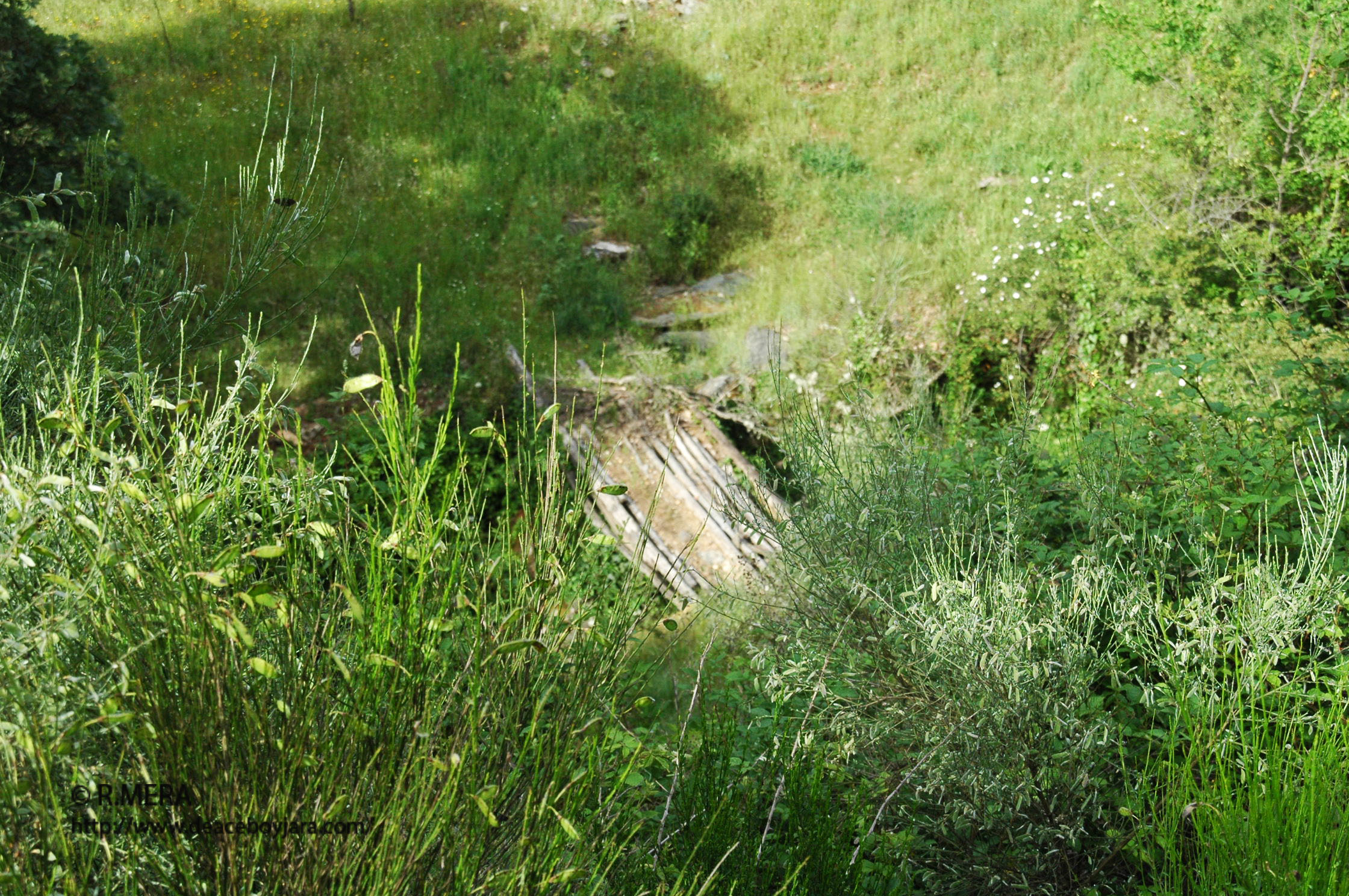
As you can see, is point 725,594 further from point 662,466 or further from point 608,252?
point 608,252

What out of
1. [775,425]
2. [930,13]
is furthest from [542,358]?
[930,13]

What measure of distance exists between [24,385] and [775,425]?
5.49m

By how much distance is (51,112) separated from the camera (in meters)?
5.95

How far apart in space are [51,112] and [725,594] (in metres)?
5.74

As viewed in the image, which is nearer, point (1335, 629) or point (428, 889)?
point (428, 889)

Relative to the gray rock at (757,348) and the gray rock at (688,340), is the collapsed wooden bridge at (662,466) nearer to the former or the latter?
the gray rock at (757,348)

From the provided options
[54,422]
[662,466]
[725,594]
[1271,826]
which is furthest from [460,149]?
[1271,826]

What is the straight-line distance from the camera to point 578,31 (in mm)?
13672

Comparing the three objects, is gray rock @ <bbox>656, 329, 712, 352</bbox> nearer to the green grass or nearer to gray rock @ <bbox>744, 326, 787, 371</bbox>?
gray rock @ <bbox>744, 326, 787, 371</bbox>

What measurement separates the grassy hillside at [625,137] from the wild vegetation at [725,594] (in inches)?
4.1

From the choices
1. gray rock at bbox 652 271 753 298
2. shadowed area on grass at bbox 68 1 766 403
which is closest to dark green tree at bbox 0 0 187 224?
shadowed area on grass at bbox 68 1 766 403

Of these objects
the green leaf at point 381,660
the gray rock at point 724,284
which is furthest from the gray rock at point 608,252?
the green leaf at point 381,660

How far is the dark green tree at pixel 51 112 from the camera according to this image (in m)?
5.66

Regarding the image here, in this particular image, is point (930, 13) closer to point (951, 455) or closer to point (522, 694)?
point (951, 455)
